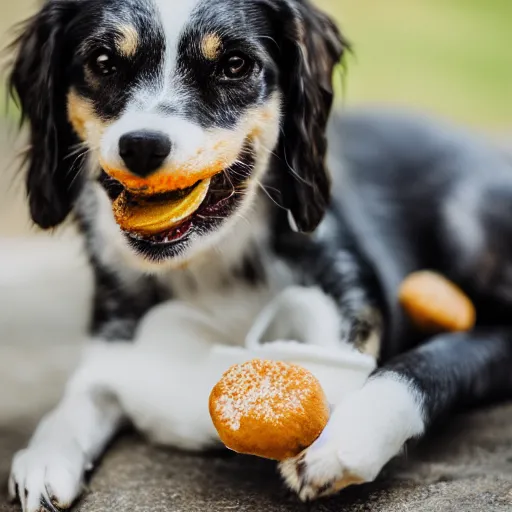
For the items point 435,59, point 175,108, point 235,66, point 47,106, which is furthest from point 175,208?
point 435,59

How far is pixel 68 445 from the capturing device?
55.4 inches

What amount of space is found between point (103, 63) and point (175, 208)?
0.96 ft

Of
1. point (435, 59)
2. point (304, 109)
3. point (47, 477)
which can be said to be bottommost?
point (435, 59)

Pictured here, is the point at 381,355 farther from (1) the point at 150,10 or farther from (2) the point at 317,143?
(1) the point at 150,10

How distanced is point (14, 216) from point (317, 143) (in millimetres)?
2323

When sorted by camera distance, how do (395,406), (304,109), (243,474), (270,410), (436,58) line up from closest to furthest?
(270,410), (395,406), (243,474), (304,109), (436,58)

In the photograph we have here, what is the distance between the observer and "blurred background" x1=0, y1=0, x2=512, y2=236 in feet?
13.4

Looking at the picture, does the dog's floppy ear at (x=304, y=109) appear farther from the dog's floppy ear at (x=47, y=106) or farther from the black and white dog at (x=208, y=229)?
Answer: the dog's floppy ear at (x=47, y=106)

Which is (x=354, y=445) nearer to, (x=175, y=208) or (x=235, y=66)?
(x=175, y=208)

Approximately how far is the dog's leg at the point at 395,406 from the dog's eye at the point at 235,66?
21.6 inches

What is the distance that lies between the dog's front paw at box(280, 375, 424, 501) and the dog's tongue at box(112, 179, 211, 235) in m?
0.39

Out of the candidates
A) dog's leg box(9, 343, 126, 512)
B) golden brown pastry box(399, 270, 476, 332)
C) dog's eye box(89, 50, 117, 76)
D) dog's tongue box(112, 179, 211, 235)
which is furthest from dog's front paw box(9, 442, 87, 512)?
golden brown pastry box(399, 270, 476, 332)

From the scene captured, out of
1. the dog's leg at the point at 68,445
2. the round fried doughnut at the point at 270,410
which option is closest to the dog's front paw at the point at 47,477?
the dog's leg at the point at 68,445

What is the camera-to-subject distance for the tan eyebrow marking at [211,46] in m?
1.37
